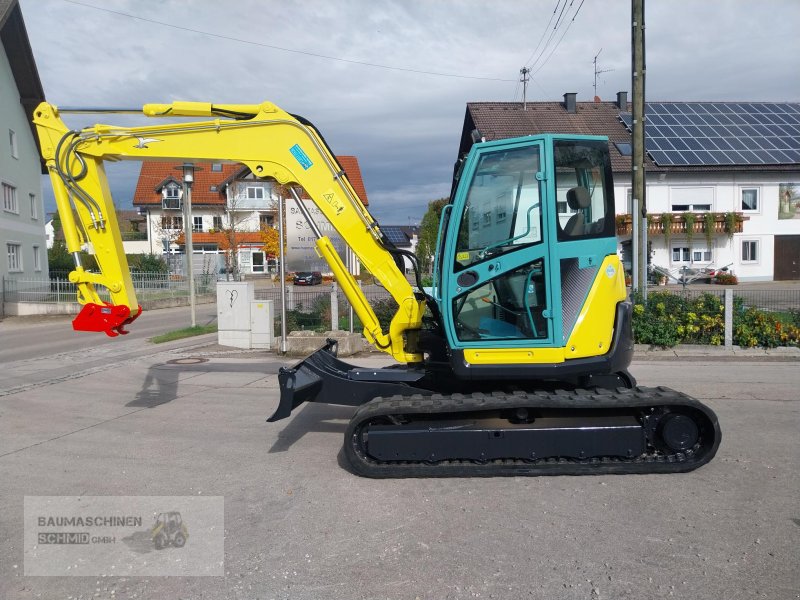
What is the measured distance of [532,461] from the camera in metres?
5.05

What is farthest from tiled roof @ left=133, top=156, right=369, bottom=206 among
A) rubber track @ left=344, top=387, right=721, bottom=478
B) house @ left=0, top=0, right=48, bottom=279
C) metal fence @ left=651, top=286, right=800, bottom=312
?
rubber track @ left=344, top=387, right=721, bottom=478

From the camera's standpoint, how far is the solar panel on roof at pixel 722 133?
2944 cm

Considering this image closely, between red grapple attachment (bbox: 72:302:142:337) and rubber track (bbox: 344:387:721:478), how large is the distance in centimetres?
286

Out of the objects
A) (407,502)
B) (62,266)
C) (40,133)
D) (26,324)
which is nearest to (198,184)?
(62,266)

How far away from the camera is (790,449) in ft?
18.8

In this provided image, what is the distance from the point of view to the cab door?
5.04 m

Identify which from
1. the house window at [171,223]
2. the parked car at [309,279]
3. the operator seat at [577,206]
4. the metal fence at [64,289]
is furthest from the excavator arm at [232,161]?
the house window at [171,223]

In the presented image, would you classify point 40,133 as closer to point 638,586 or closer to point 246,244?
point 638,586

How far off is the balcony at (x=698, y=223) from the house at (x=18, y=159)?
28.5 meters

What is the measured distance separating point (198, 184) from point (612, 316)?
51.5 meters

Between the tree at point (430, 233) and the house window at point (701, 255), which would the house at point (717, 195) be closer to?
the house window at point (701, 255)

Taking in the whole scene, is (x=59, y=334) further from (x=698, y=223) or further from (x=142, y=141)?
(x=698, y=223)

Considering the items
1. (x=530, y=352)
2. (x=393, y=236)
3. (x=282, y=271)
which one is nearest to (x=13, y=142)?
(x=393, y=236)

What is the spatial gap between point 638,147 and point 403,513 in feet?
33.8
